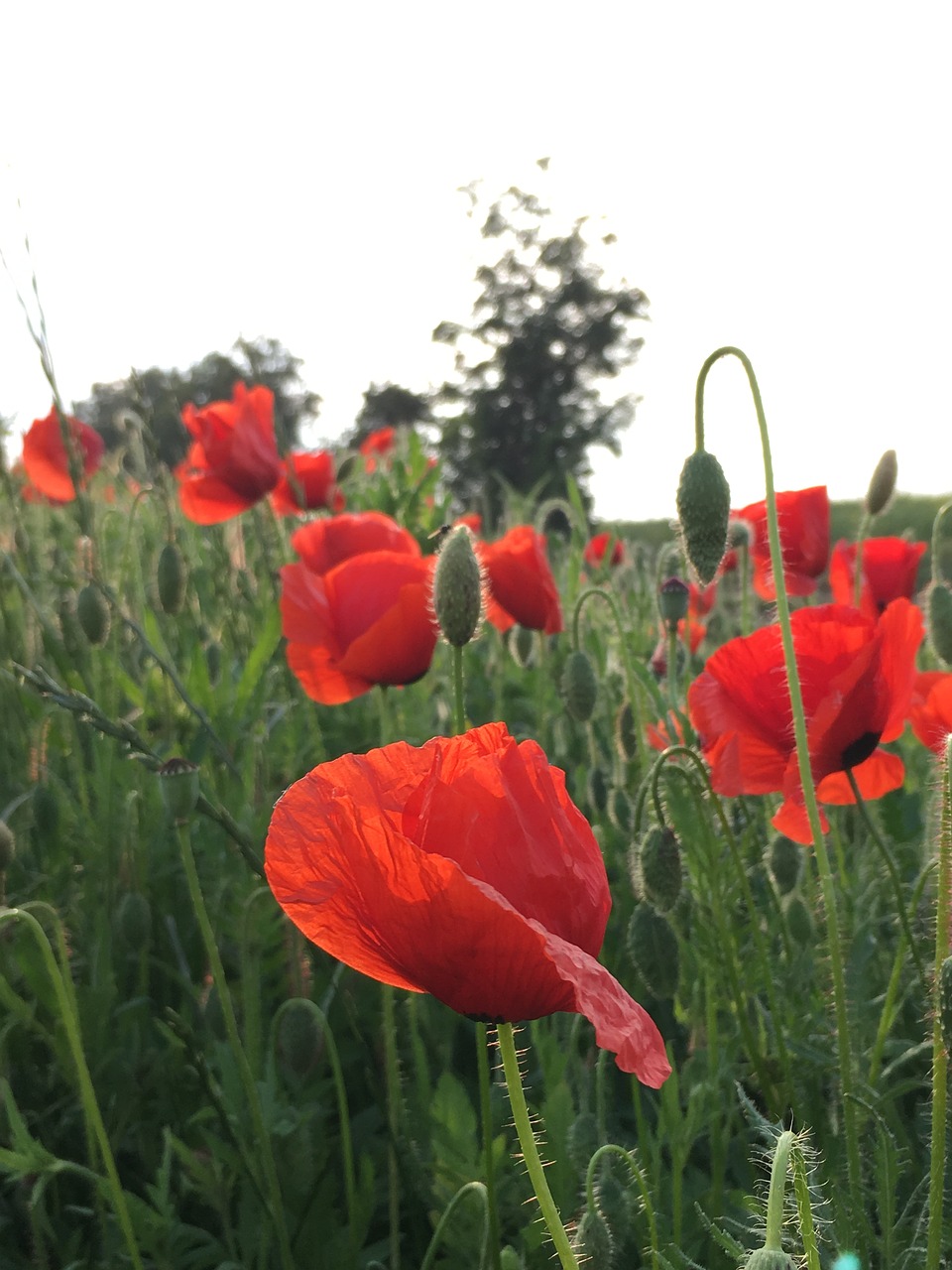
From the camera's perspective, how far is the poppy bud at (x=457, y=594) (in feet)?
4.01

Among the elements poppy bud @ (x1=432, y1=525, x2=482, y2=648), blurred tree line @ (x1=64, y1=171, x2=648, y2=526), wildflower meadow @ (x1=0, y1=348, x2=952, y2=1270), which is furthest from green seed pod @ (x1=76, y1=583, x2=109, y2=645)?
blurred tree line @ (x1=64, y1=171, x2=648, y2=526)

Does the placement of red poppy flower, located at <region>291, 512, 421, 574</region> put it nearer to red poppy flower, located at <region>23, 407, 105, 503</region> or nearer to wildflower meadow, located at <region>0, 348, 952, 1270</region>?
wildflower meadow, located at <region>0, 348, 952, 1270</region>

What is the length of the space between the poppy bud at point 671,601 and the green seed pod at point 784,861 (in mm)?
327

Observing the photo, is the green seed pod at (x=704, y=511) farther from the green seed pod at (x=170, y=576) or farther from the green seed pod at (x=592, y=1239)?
the green seed pod at (x=170, y=576)

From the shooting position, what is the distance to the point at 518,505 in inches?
150

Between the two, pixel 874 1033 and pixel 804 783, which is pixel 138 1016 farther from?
pixel 804 783

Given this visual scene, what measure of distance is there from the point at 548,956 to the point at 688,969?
103 cm

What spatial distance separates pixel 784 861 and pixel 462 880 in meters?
1.01

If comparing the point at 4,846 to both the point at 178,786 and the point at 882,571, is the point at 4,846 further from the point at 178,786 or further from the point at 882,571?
the point at 882,571

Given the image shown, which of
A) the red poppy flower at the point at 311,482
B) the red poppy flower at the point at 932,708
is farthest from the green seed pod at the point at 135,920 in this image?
the red poppy flower at the point at 311,482

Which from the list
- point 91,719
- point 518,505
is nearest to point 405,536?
point 91,719

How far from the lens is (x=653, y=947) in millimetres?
1229

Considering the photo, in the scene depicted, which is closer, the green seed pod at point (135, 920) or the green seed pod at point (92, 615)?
the green seed pod at point (135, 920)

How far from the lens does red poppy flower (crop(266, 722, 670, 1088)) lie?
26.1 inches
